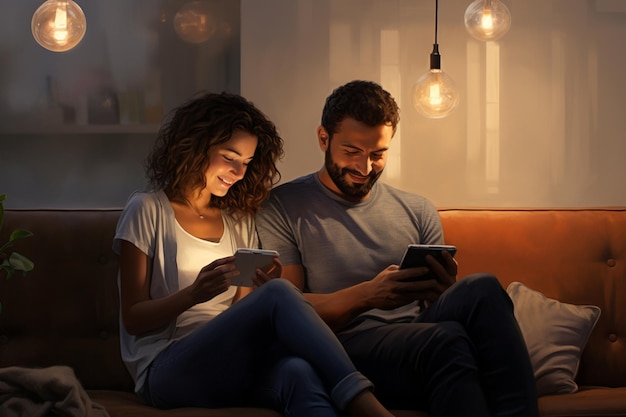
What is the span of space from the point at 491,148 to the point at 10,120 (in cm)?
169

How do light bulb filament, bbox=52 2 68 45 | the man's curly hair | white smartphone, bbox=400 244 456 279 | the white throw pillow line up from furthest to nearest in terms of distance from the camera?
1. light bulb filament, bbox=52 2 68 45
2. the man's curly hair
3. the white throw pillow
4. white smartphone, bbox=400 244 456 279

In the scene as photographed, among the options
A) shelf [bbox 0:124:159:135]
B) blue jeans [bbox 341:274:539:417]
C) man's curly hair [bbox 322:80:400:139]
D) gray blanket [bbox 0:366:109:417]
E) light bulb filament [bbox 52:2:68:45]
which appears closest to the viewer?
gray blanket [bbox 0:366:109:417]

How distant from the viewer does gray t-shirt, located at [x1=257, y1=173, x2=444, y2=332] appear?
97.3 inches

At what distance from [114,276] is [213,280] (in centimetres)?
58

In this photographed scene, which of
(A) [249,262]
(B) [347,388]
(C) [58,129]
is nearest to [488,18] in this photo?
(A) [249,262]

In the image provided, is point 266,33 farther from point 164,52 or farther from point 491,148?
point 491,148

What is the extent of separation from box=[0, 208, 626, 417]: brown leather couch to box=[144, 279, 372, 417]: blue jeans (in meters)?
0.37

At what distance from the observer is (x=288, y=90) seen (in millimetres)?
3037

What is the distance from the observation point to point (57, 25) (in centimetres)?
256

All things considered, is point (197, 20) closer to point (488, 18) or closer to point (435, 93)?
point (435, 93)

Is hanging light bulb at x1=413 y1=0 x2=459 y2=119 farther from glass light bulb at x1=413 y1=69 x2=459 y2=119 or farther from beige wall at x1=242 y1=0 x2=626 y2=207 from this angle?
beige wall at x1=242 y1=0 x2=626 y2=207

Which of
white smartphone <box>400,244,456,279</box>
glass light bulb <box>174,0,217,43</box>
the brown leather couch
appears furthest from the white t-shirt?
glass light bulb <box>174,0,217,43</box>

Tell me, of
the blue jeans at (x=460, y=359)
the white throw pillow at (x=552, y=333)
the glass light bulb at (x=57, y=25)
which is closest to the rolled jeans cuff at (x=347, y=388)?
the blue jeans at (x=460, y=359)

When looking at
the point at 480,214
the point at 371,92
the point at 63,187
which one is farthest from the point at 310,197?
the point at 63,187
